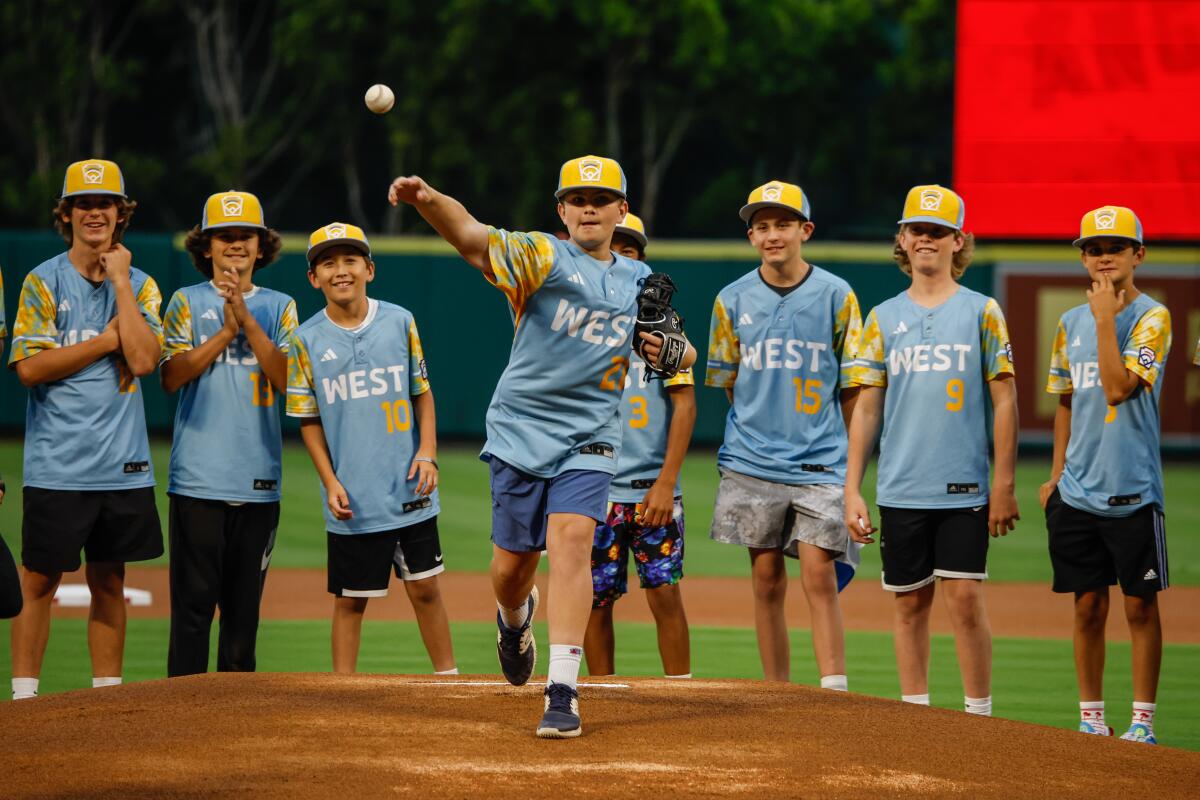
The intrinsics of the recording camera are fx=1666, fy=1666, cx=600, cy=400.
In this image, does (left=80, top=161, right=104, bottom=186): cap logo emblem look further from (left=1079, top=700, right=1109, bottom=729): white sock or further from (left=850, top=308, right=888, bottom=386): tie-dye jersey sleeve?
(left=1079, top=700, right=1109, bottom=729): white sock

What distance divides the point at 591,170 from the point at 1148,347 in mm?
2518

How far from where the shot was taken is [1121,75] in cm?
1231

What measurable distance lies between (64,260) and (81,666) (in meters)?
2.41

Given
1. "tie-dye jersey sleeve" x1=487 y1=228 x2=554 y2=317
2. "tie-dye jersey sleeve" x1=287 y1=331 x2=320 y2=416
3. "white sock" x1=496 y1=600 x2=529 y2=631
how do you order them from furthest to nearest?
1. "tie-dye jersey sleeve" x1=287 y1=331 x2=320 y2=416
2. "white sock" x1=496 y1=600 x2=529 y2=631
3. "tie-dye jersey sleeve" x1=487 y1=228 x2=554 y2=317

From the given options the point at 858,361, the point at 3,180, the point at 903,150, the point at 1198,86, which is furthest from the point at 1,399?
the point at 903,150

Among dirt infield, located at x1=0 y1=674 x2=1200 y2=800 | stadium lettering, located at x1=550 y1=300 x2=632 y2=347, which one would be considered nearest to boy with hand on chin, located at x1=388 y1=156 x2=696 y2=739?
stadium lettering, located at x1=550 y1=300 x2=632 y2=347

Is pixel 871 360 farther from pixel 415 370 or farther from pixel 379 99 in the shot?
pixel 379 99

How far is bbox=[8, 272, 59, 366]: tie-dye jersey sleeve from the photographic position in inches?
268

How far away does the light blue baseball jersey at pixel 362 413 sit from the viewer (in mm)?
6914

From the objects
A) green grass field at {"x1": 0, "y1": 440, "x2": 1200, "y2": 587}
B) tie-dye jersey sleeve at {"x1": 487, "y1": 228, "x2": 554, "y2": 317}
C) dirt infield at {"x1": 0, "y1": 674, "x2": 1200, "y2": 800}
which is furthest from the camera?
green grass field at {"x1": 0, "y1": 440, "x2": 1200, "y2": 587}

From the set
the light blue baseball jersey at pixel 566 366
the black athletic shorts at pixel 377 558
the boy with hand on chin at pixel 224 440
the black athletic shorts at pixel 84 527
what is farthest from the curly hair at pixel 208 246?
the light blue baseball jersey at pixel 566 366

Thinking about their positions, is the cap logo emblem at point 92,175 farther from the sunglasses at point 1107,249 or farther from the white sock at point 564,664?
the sunglasses at point 1107,249

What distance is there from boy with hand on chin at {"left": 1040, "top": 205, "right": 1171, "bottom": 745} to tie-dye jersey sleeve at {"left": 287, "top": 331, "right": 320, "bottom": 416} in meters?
3.10

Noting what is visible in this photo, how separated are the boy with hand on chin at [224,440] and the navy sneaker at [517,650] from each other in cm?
144
